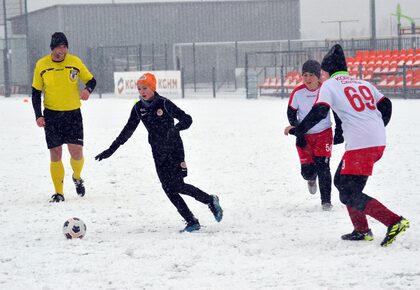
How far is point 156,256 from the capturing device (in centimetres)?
689

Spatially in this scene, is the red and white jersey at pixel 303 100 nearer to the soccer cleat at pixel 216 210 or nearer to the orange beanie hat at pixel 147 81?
the soccer cleat at pixel 216 210

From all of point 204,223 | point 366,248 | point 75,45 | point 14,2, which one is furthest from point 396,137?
point 14,2

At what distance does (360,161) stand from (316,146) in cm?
218

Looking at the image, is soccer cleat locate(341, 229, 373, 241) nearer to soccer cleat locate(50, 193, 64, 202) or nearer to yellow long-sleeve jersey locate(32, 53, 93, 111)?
soccer cleat locate(50, 193, 64, 202)

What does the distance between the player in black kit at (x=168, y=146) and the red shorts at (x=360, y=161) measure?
5.06 ft

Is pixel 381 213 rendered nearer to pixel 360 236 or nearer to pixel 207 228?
pixel 360 236

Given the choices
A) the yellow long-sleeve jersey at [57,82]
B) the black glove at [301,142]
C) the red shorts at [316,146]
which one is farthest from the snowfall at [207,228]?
the yellow long-sleeve jersey at [57,82]

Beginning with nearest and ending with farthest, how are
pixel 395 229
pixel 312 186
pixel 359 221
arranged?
pixel 395 229 → pixel 359 221 → pixel 312 186

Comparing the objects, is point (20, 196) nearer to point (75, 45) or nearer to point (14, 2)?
point (75, 45)

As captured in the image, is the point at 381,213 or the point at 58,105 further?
the point at 58,105

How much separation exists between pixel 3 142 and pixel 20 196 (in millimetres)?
7156

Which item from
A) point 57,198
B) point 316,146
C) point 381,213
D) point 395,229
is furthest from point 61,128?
point 395,229

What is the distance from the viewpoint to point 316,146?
9.20 m

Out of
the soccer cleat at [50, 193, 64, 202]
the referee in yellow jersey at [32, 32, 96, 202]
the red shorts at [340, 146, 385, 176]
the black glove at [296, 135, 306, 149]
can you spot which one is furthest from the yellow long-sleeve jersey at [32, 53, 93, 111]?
the red shorts at [340, 146, 385, 176]
